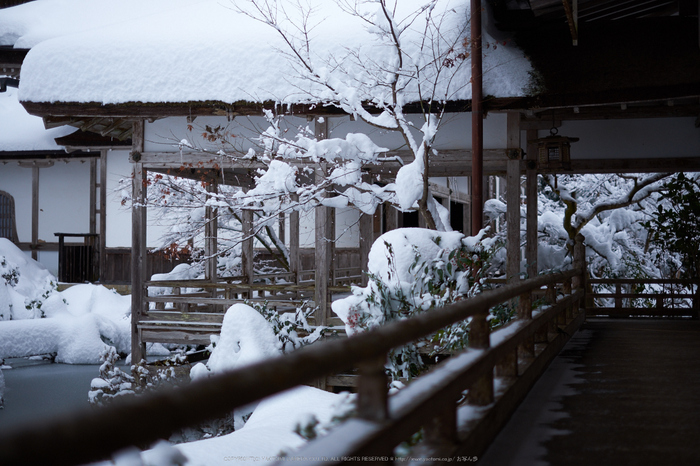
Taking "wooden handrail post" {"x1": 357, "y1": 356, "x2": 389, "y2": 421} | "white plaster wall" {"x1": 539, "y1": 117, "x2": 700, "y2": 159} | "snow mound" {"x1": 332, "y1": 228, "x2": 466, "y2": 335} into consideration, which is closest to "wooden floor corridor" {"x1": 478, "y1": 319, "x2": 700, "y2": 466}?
"wooden handrail post" {"x1": 357, "y1": 356, "x2": 389, "y2": 421}

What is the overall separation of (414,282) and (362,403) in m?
5.26

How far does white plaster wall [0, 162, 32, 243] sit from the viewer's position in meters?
20.8

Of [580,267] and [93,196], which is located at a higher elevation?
[93,196]

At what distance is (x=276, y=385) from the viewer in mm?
1664

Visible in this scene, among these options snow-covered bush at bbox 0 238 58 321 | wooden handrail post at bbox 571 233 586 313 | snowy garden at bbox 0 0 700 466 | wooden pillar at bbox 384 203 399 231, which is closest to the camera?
snowy garden at bbox 0 0 700 466

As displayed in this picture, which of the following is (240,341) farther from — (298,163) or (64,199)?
(64,199)

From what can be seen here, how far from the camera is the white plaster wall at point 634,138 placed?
11.2 m

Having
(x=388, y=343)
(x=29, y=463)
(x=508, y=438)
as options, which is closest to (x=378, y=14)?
(x=508, y=438)

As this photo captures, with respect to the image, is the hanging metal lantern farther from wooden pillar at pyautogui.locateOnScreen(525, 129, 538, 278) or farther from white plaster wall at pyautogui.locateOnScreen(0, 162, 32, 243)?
white plaster wall at pyautogui.locateOnScreen(0, 162, 32, 243)

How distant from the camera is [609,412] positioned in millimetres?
4547

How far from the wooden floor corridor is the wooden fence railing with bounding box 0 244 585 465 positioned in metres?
0.21

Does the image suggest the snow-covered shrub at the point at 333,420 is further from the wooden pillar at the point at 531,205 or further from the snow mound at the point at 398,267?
the wooden pillar at the point at 531,205

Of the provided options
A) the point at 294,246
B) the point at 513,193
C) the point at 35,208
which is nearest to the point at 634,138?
the point at 513,193

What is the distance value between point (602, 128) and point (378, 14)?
5066 mm
